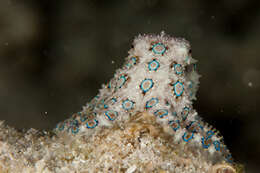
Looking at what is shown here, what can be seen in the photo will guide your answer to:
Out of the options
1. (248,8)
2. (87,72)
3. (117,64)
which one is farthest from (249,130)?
(87,72)

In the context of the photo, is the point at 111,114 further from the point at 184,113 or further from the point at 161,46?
the point at 161,46

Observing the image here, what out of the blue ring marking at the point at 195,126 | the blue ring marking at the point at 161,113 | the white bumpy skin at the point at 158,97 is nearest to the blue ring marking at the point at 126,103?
the white bumpy skin at the point at 158,97

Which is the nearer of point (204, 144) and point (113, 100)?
point (204, 144)

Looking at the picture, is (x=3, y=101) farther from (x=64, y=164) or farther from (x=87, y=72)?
(x=64, y=164)

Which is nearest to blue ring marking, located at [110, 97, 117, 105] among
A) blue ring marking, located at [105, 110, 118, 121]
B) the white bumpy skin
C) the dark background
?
the white bumpy skin

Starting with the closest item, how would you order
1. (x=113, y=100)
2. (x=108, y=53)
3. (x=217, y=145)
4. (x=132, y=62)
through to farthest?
(x=217, y=145) → (x=113, y=100) → (x=132, y=62) → (x=108, y=53)

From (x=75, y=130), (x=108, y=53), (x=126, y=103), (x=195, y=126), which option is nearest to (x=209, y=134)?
(x=195, y=126)

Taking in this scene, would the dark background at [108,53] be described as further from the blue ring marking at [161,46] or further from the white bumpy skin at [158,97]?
the blue ring marking at [161,46]
